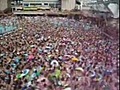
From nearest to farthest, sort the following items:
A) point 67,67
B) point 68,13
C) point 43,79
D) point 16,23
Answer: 1. point 43,79
2. point 67,67
3. point 16,23
4. point 68,13

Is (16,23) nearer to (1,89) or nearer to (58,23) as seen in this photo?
(58,23)

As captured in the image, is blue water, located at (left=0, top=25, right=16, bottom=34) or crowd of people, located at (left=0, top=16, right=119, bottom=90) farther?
blue water, located at (left=0, top=25, right=16, bottom=34)

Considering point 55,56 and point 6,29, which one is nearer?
point 55,56

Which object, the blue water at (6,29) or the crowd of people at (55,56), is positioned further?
the blue water at (6,29)

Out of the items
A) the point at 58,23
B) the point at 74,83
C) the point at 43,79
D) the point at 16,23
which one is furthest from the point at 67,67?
the point at 16,23

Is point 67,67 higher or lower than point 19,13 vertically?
lower

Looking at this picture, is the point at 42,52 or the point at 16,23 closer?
the point at 42,52

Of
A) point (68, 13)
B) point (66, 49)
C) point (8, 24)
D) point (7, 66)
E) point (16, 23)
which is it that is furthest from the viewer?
point (68, 13)
